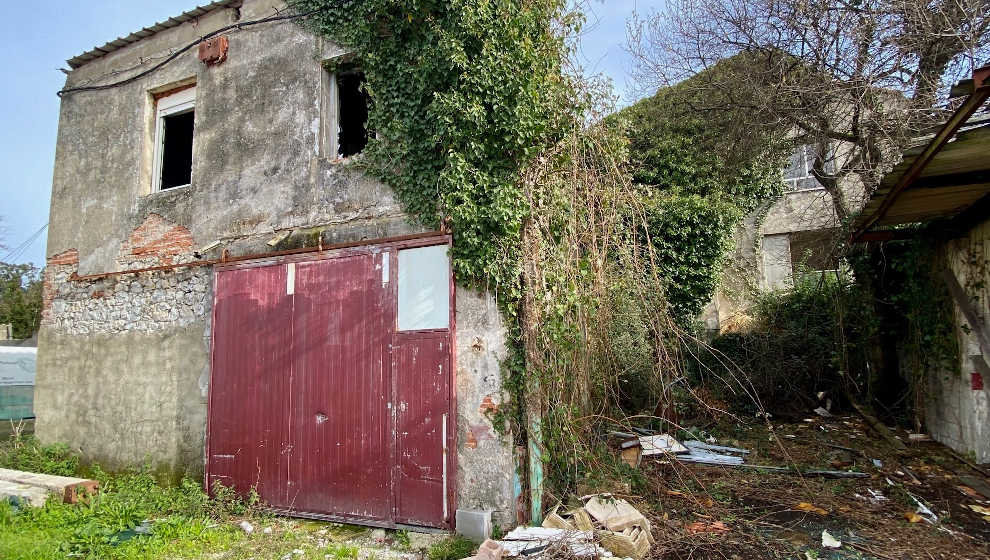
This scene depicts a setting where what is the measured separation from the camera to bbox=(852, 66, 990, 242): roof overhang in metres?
3.96

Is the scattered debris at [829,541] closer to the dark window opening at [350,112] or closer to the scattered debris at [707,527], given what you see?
the scattered debris at [707,527]

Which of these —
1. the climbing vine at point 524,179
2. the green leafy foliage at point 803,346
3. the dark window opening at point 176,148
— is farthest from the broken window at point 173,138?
the green leafy foliage at point 803,346

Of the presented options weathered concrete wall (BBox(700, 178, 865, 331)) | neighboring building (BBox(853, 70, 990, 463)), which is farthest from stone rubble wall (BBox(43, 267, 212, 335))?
weathered concrete wall (BBox(700, 178, 865, 331))

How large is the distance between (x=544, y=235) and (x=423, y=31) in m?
2.49

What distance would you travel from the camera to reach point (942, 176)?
17.2 feet

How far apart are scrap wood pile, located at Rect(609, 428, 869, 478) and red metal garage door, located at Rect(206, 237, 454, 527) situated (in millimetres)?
2282

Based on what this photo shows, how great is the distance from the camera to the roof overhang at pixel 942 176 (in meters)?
3.96

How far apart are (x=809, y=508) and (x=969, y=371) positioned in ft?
10.3

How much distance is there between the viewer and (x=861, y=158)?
934 centimetres

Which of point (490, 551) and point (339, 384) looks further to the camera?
point (339, 384)

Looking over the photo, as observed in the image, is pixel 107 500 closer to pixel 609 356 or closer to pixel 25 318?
pixel 609 356

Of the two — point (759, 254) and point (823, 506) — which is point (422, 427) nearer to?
point (823, 506)

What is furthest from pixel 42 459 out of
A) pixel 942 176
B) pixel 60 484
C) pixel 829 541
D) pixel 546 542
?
pixel 942 176

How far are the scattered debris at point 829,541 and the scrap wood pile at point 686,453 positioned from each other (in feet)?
4.67
